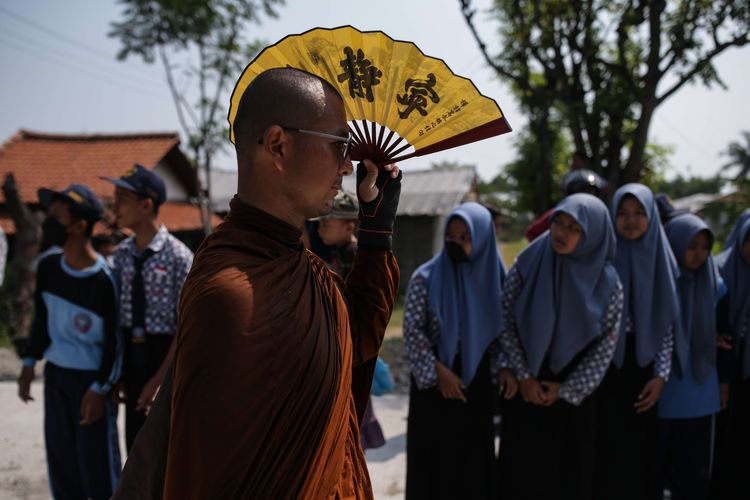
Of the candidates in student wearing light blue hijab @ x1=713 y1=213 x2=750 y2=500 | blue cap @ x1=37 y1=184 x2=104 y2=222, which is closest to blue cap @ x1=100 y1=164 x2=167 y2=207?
blue cap @ x1=37 y1=184 x2=104 y2=222

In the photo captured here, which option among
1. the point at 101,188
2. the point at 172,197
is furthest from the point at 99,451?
the point at 172,197

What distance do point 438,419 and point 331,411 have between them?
2186 mm

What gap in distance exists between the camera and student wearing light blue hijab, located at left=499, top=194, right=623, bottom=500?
301 centimetres

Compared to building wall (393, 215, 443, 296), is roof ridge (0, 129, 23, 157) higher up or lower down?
higher up

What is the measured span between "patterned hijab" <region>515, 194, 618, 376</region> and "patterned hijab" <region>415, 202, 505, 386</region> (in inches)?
7.8

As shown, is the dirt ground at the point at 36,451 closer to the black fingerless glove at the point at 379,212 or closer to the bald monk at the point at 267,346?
the black fingerless glove at the point at 379,212

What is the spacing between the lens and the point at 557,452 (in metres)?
3.06

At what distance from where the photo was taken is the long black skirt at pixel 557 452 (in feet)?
10.0

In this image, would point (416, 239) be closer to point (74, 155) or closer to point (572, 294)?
point (74, 155)

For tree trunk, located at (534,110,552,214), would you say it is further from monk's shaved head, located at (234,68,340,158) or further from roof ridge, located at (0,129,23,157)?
roof ridge, located at (0,129,23,157)

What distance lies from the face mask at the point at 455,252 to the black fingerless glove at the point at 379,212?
170 centimetres

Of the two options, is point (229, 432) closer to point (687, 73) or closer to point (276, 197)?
point (276, 197)

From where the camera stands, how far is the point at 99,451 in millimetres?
3121

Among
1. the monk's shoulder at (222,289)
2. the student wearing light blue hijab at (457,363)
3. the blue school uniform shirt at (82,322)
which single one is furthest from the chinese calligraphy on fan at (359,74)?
the blue school uniform shirt at (82,322)
